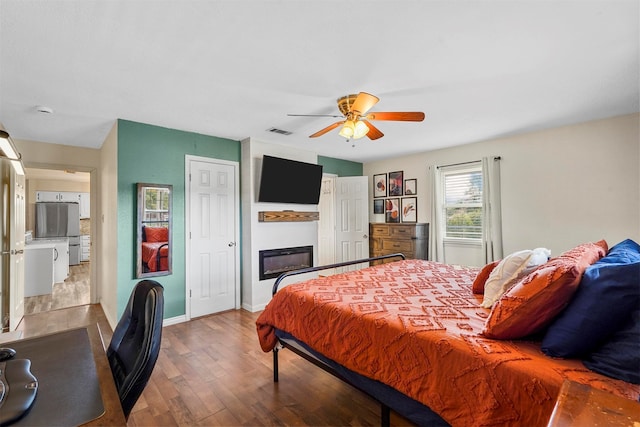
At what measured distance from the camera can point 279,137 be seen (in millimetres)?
4035

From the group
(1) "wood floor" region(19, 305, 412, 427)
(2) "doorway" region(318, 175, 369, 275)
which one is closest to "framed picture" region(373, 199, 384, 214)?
(2) "doorway" region(318, 175, 369, 275)

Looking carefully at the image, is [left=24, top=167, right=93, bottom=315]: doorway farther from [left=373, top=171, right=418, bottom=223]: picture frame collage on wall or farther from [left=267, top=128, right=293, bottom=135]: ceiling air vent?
[left=373, top=171, right=418, bottom=223]: picture frame collage on wall

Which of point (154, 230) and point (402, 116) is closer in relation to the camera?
point (402, 116)

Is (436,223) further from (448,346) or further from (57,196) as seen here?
(57,196)

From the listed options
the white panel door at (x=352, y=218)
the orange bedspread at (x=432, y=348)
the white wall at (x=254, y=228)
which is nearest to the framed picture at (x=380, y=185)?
the white panel door at (x=352, y=218)

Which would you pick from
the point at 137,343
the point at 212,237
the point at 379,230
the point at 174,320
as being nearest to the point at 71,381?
the point at 137,343

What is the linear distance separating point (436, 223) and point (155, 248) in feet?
13.5

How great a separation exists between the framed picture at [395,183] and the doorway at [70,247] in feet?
16.6

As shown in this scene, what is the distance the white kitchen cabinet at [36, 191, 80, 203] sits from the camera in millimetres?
7361

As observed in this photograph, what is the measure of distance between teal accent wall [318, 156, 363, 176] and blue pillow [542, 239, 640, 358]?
4.42 metres

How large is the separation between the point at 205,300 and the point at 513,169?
4.60 meters

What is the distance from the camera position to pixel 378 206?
5.76 meters

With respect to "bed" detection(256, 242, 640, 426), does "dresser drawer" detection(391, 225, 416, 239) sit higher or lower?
higher

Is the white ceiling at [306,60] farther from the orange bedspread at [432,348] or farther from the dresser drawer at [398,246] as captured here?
the dresser drawer at [398,246]
